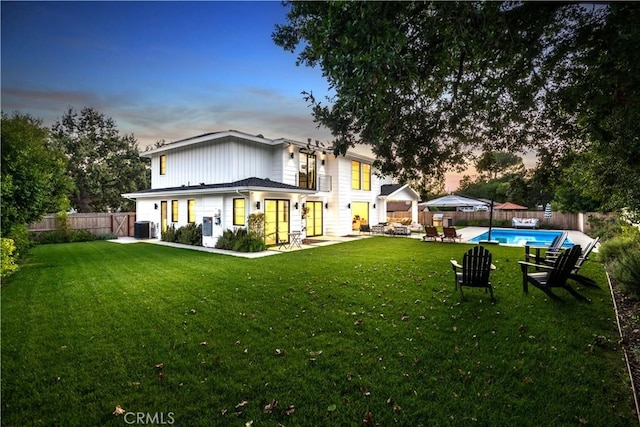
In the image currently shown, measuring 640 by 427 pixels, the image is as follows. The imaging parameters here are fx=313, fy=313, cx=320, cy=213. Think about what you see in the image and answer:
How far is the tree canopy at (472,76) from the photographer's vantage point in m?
3.30

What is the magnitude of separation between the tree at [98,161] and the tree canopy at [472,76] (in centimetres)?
2693

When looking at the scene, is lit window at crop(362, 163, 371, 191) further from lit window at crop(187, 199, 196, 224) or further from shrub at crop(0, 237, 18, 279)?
shrub at crop(0, 237, 18, 279)

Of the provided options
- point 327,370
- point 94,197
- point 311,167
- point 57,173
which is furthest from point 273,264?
point 94,197

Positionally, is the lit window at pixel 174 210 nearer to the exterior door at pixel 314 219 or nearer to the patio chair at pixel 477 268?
the exterior door at pixel 314 219

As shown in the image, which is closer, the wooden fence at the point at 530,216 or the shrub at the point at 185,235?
the shrub at the point at 185,235

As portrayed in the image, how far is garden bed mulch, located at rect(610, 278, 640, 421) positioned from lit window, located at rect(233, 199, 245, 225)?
41.8 feet

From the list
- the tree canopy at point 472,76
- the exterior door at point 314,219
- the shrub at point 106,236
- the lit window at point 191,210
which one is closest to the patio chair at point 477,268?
the tree canopy at point 472,76

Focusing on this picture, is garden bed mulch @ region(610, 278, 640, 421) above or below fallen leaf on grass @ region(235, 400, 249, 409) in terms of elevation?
above

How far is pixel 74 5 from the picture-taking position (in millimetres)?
4895

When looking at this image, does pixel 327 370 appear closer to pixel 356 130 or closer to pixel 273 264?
pixel 356 130

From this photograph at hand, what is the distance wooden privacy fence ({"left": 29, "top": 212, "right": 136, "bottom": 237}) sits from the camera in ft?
57.6

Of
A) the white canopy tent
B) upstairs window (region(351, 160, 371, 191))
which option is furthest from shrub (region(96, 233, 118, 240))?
the white canopy tent

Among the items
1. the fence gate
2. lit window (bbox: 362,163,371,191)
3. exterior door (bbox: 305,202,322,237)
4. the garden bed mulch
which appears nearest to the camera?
the garden bed mulch

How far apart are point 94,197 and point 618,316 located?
32937 mm
